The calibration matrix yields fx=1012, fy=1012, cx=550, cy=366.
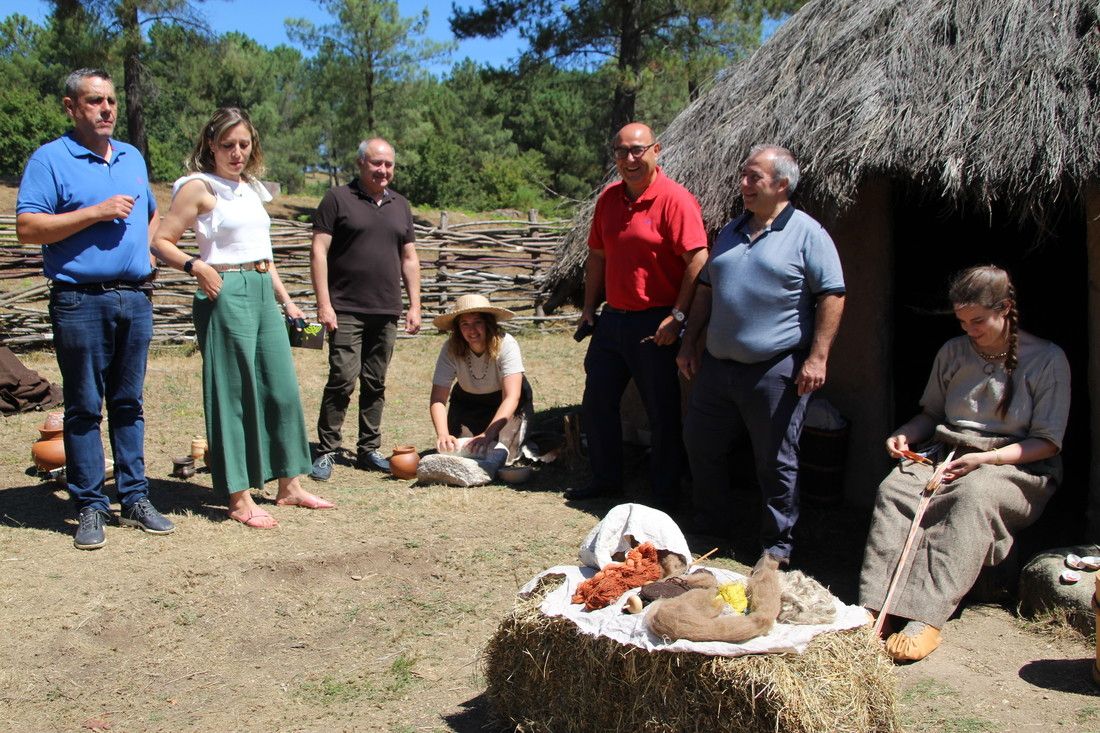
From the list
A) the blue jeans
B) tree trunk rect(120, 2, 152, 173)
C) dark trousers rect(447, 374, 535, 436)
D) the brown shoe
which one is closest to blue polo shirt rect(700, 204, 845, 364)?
the brown shoe

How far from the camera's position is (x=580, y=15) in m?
17.0

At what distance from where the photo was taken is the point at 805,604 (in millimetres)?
2928

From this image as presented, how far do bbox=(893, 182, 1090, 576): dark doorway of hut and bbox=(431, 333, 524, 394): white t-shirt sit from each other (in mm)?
2214

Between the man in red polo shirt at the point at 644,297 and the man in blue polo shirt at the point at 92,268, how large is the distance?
7.46 feet

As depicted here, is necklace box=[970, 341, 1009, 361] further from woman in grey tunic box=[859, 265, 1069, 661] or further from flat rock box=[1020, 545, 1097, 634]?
flat rock box=[1020, 545, 1097, 634]

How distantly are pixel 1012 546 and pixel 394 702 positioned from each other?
2.56 meters

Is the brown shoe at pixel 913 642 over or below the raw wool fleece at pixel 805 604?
below

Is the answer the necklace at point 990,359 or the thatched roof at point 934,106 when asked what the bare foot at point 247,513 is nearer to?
the thatched roof at point 934,106

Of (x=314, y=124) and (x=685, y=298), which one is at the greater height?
(x=314, y=124)

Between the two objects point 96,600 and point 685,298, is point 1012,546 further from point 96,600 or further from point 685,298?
point 96,600

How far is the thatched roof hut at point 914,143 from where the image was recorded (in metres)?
4.48

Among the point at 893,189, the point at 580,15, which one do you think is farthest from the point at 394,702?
the point at 580,15

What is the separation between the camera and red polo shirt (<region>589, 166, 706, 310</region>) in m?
5.14

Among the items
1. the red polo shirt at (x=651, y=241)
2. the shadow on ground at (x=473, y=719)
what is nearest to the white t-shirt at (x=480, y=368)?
the red polo shirt at (x=651, y=241)
